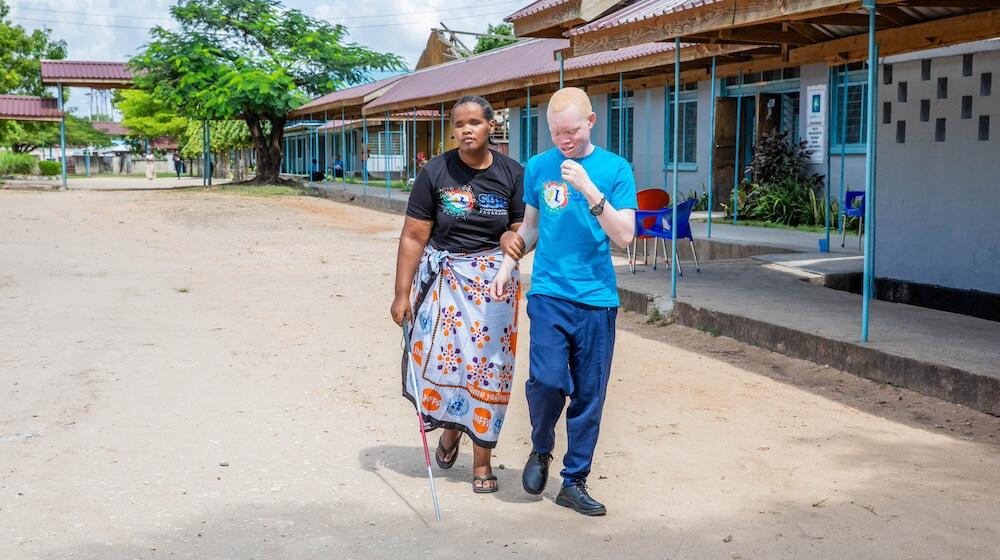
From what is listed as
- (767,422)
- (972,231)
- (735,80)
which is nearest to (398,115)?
(735,80)

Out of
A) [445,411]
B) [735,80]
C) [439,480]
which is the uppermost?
[735,80]

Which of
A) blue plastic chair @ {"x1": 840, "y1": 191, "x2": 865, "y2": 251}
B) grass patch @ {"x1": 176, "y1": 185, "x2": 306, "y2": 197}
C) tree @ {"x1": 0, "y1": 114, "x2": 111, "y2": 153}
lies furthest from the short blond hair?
tree @ {"x1": 0, "y1": 114, "x2": 111, "y2": 153}

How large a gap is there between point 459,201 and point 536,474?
46.1 inches

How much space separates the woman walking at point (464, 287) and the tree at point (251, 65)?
2984 cm

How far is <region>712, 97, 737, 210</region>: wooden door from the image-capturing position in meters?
19.7

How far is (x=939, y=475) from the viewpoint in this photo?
4922mm

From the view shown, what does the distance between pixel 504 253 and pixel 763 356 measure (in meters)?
3.86

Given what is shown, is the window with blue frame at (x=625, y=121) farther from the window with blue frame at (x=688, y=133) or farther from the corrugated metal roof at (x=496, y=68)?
the corrugated metal roof at (x=496, y=68)

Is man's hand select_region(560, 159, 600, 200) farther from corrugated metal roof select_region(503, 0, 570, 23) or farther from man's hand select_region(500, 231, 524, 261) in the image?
corrugated metal roof select_region(503, 0, 570, 23)

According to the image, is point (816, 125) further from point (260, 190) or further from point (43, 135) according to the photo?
point (43, 135)

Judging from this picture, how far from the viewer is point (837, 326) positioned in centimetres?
784

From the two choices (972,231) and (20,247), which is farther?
(20,247)

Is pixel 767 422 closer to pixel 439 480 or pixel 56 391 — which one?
pixel 439 480

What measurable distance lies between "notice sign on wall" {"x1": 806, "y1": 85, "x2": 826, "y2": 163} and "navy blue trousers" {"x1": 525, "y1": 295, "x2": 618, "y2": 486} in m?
13.8
